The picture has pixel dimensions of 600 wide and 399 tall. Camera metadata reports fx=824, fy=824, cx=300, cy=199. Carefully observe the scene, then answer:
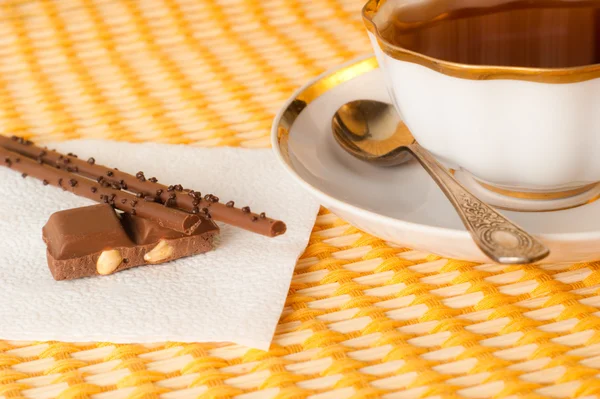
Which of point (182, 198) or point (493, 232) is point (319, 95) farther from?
point (493, 232)

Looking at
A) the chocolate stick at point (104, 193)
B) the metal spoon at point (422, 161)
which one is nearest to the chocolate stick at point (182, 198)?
the chocolate stick at point (104, 193)

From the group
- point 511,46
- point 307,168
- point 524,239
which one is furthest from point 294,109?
point 524,239

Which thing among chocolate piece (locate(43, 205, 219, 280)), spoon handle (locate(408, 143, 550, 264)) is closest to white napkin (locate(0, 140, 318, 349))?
chocolate piece (locate(43, 205, 219, 280))

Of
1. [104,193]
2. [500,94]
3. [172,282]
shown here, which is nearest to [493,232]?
[500,94]

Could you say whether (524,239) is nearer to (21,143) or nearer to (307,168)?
(307,168)

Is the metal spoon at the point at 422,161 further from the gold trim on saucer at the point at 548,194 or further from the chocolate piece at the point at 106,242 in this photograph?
the chocolate piece at the point at 106,242
